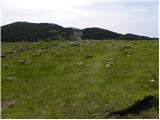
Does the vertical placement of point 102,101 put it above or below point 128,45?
below

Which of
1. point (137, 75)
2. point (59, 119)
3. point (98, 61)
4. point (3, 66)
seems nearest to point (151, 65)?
point (137, 75)

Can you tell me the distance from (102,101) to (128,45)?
23.8 m

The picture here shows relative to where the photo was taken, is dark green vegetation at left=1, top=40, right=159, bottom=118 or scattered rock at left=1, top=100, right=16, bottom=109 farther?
scattered rock at left=1, top=100, right=16, bottom=109

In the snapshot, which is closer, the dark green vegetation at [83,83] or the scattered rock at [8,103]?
the dark green vegetation at [83,83]

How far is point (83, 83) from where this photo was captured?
3741cm

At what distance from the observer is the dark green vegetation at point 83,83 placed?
2988 cm

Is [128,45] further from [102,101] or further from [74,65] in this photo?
[102,101]

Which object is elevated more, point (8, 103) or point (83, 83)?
point (83, 83)

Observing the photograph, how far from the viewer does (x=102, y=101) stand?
103ft

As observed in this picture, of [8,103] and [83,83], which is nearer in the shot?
[8,103]

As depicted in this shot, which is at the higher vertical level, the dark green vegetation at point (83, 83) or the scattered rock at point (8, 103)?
the dark green vegetation at point (83, 83)

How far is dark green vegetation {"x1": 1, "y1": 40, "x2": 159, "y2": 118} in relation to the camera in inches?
1176

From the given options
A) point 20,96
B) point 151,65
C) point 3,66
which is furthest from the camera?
point 3,66

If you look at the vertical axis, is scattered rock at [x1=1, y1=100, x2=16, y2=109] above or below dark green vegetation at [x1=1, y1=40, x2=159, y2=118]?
below
